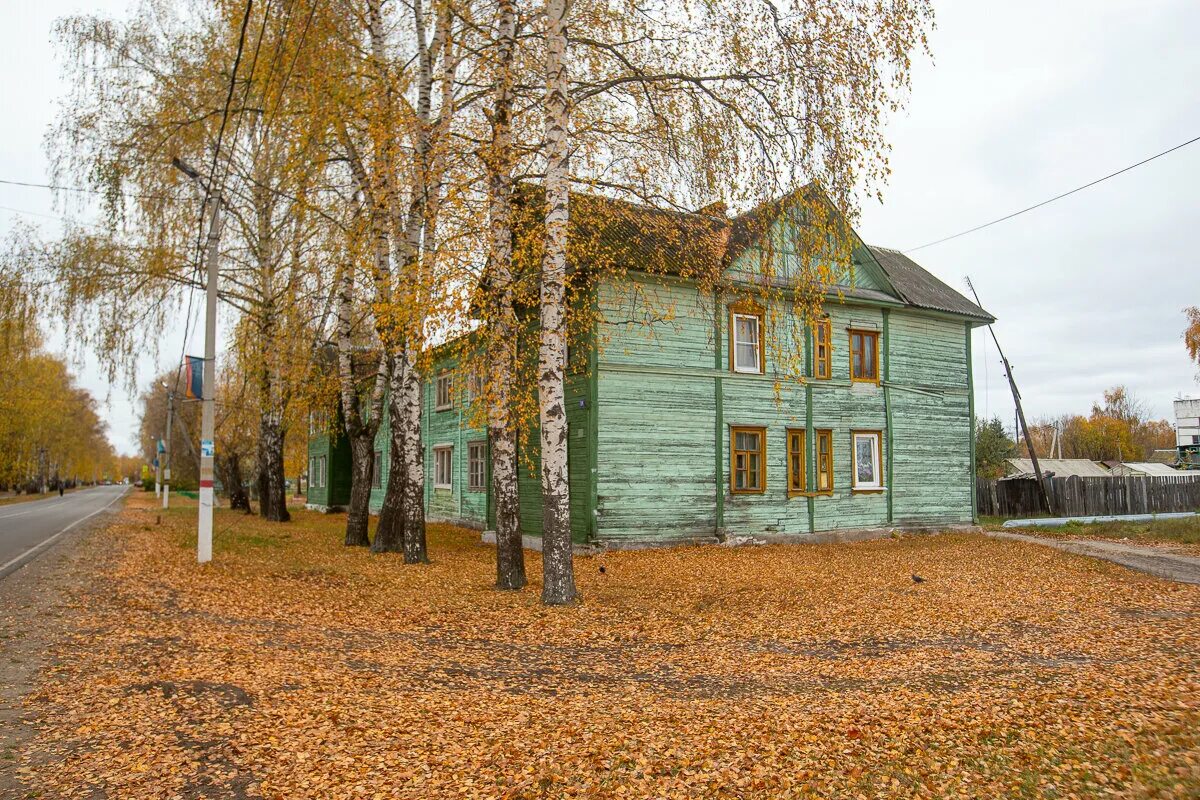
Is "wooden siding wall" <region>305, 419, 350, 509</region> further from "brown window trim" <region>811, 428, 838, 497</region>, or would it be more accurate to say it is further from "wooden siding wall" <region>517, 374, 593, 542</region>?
"brown window trim" <region>811, 428, 838, 497</region>

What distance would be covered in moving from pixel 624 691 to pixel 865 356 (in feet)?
58.6

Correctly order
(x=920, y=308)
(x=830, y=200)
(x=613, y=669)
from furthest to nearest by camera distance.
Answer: (x=920, y=308) → (x=830, y=200) → (x=613, y=669)

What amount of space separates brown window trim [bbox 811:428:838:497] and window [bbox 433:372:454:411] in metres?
12.2

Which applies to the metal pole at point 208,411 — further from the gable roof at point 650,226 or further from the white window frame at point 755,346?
the white window frame at point 755,346

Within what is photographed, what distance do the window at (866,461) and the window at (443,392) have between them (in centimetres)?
1321

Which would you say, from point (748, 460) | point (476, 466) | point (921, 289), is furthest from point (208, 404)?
point (921, 289)

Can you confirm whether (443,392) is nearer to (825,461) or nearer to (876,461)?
(825,461)

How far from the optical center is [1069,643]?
8633mm

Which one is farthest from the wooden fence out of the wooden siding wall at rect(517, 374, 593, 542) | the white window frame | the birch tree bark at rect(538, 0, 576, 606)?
the birch tree bark at rect(538, 0, 576, 606)

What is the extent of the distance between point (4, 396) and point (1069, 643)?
55.2m

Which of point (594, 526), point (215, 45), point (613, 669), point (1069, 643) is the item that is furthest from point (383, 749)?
point (215, 45)

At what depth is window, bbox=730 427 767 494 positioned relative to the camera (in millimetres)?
20109

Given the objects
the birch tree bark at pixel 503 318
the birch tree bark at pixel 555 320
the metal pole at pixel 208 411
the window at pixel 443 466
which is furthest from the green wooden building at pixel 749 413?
the metal pole at pixel 208 411

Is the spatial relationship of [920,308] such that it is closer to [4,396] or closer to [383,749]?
[383,749]
